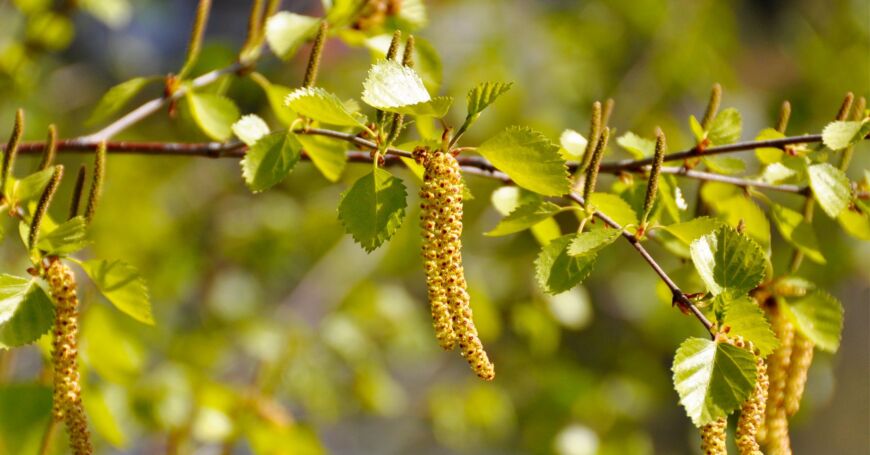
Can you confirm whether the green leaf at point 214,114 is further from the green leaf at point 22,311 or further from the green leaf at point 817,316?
the green leaf at point 817,316

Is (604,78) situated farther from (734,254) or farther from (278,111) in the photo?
(734,254)

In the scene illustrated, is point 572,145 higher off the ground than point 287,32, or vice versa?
point 287,32

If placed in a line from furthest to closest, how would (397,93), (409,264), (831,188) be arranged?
(409,264) → (831,188) → (397,93)

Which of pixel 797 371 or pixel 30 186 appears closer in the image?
pixel 30 186

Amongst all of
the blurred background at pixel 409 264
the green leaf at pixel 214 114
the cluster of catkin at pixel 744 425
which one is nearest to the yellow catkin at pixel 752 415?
the cluster of catkin at pixel 744 425

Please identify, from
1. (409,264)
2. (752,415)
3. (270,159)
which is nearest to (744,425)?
(752,415)

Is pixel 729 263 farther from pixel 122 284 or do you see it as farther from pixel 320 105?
pixel 122 284

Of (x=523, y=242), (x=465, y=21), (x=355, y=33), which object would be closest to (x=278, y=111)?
(x=355, y=33)
